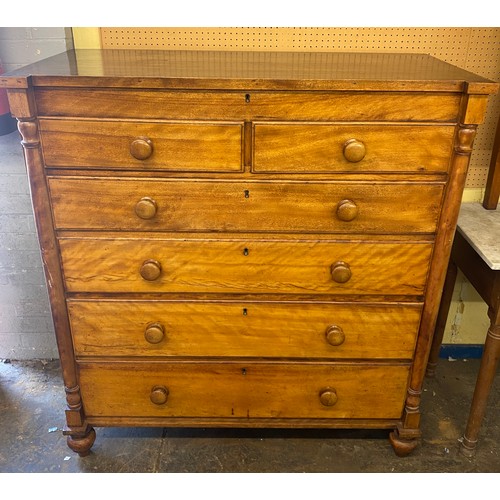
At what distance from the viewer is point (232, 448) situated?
2.06m

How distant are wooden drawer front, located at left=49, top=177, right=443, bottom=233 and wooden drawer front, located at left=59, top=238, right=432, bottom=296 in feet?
0.18

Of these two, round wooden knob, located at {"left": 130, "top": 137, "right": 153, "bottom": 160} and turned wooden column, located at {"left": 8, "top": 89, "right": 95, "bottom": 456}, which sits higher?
round wooden knob, located at {"left": 130, "top": 137, "right": 153, "bottom": 160}

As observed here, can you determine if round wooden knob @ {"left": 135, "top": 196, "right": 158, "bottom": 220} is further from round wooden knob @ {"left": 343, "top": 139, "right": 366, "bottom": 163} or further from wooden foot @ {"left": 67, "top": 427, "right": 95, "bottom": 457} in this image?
wooden foot @ {"left": 67, "top": 427, "right": 95, "bottom": 457}

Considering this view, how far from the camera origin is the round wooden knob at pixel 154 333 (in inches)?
69.9

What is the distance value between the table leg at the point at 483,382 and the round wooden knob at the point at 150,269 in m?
1.20

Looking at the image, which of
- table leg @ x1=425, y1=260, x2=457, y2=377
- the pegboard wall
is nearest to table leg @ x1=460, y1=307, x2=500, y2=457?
table leg @ x1=425, y1=260, x2=457, y2=377

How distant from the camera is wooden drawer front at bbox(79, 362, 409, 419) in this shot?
1867mm

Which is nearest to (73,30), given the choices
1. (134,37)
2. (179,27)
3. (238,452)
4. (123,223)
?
(134,37)

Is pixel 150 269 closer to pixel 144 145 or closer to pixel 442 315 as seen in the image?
pixel 144 145

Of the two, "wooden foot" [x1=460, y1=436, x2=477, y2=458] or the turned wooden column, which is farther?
"wooden foot" [x1=460, y1=436, x2=477, y2=458]

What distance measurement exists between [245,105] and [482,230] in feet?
3.51

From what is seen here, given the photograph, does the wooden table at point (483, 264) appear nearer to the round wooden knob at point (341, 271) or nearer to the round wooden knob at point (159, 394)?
the round wooden knob at point (341, 271)

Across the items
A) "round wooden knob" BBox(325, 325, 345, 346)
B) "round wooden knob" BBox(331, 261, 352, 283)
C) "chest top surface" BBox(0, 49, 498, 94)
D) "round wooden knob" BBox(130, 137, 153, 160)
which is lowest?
"round wooden knob" BBox(325, 325, 345, 346)

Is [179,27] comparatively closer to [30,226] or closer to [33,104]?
[33,104]
